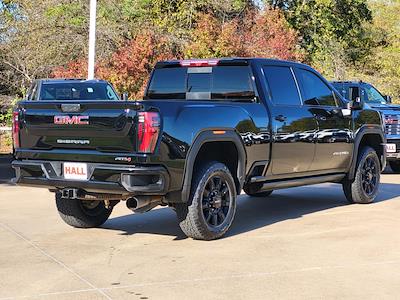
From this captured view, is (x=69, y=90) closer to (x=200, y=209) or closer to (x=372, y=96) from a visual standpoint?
(x=372, y=96)

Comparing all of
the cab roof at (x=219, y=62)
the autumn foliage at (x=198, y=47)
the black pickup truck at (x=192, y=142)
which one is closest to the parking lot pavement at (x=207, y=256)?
the black pickup truck at (x=192, y=142)

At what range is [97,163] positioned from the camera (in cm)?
636

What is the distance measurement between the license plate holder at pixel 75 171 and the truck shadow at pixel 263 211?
1.21 meters

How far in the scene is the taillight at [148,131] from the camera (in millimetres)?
6109

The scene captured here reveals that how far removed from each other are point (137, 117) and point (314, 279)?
2178 millimetres

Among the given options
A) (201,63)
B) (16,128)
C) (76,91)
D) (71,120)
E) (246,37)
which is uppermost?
(246,37)

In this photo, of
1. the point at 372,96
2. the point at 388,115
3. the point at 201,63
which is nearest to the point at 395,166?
the point at 388,115

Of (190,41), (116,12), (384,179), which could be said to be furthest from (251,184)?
(116,12)

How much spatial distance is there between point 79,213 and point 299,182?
2.74m

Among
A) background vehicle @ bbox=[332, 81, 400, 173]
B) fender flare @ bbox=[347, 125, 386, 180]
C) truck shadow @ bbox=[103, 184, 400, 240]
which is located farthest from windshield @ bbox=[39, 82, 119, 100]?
fender flare @ bbox=[347, 125, 386, 180]

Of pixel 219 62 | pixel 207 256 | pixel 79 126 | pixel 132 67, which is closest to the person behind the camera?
pixel 207 256

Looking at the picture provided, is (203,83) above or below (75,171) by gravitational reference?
above

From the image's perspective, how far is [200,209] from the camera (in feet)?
21.9

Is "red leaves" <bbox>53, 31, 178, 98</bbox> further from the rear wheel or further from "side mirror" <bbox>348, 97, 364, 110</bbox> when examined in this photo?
"side mirror" <bbox>348, 97, 364, 110</bbox>
